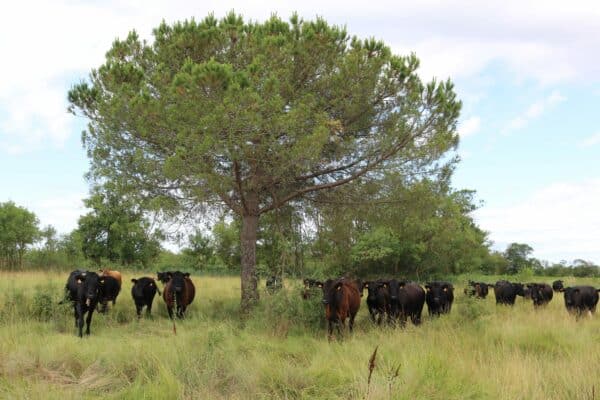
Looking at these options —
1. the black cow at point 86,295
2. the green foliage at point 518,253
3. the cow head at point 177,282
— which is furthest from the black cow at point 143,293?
the green foliage at point 518,253

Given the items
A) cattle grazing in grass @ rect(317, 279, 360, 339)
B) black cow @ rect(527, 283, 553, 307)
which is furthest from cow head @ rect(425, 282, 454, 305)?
black cow @ rect(527, 283, 553, 307)

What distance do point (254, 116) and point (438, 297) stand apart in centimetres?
808

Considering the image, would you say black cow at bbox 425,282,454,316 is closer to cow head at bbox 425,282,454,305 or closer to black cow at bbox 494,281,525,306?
cow head at bbox 425,282,454,305

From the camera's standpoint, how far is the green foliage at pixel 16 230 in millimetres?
52259

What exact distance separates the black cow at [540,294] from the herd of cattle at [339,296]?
2737 mm

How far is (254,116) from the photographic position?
1243 centimetres

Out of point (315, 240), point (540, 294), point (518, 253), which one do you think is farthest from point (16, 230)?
point (518, 253)

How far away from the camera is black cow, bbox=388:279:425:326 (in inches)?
566

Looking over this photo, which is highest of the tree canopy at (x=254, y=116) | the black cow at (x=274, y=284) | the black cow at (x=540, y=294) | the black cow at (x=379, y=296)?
the tree canopy at (x=254, y=116)

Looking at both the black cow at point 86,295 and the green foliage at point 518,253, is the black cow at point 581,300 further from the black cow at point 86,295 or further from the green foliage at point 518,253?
the green foliage at point 518,253

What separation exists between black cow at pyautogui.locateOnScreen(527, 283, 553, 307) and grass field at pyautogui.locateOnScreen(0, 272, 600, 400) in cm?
659

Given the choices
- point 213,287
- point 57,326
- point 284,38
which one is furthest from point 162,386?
point 213,287

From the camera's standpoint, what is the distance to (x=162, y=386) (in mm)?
7035

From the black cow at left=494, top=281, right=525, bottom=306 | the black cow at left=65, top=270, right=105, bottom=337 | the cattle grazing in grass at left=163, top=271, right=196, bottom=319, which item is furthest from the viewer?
the black cow at left=494, top=281, right=525, bottom=306
